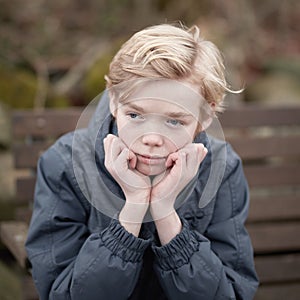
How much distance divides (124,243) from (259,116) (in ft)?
Answer: 4.38

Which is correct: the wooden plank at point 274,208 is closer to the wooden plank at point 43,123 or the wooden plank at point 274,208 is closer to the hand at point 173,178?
the wooden plank at point 43,123

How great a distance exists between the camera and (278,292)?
3.23 m

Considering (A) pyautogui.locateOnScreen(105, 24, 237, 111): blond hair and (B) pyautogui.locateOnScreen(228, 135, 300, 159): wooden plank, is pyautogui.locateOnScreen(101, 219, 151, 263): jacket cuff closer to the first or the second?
(A) pyautogui.locateOnScreen(105, 24, 237, 111): blond hair

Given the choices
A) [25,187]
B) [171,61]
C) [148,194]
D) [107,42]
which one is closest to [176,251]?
[148,194]

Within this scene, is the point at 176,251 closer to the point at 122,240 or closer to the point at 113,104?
the point at 122,240

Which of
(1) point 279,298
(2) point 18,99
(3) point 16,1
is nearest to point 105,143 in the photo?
(1) point 279,298

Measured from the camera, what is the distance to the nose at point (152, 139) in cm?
188

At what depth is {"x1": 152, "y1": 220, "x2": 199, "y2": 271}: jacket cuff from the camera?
2037mm

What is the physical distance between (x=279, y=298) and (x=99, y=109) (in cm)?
149

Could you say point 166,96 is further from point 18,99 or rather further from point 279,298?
point 18,99

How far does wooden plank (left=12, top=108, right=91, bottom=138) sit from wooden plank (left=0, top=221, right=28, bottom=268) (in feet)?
1.29

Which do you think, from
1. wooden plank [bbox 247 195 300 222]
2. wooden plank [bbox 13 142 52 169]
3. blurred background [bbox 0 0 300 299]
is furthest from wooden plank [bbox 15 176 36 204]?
blurred background [bbox 0 0 300 299]

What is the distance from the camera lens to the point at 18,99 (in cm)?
468

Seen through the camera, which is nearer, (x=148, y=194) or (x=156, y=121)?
(x=156, y=121)
